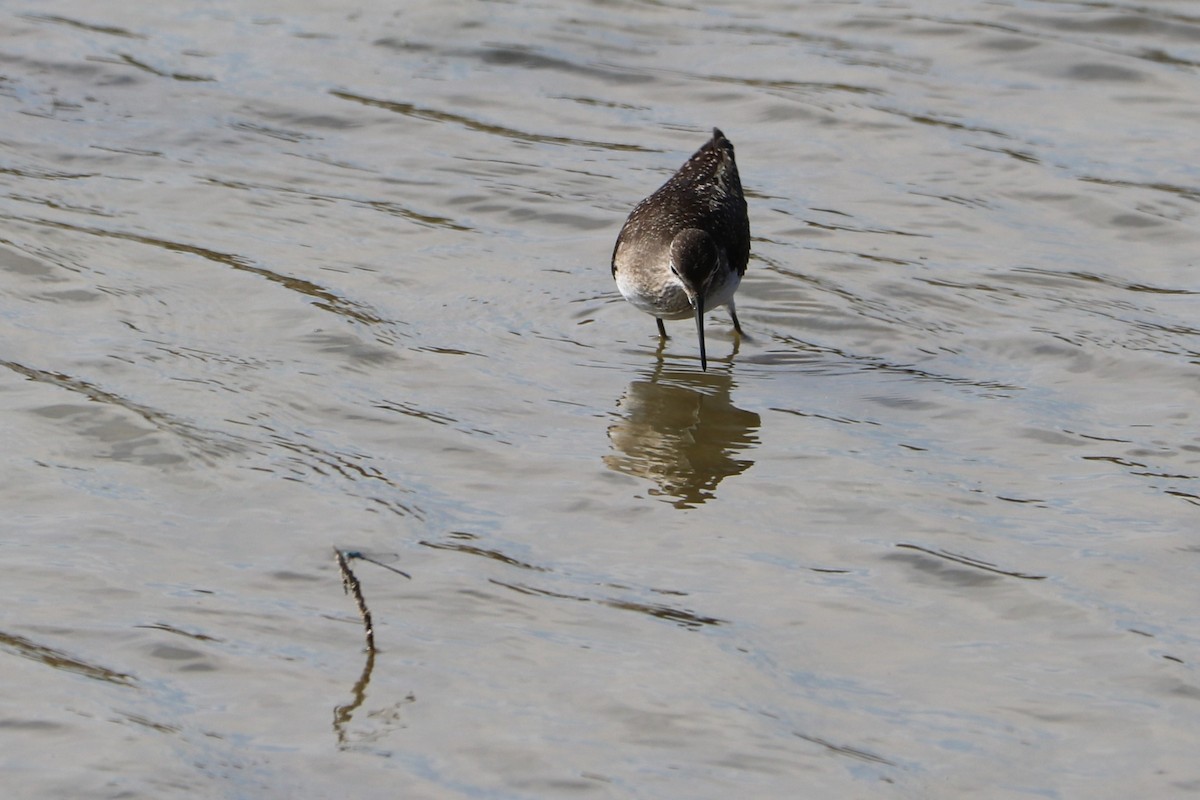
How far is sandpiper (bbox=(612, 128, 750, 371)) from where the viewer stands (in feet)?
26.8

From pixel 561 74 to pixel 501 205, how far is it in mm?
2617

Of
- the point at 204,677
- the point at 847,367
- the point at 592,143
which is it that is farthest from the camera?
the point at 592,143

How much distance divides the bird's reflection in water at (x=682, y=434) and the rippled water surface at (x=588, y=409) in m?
0.03

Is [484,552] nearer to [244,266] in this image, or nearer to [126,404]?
[126,404]

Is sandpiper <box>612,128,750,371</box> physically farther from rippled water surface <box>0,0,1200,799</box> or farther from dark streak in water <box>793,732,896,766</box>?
dark streak in water <box>793,732,896,766</box>

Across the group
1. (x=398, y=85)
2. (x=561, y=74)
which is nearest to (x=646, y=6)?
(x=561, y=74)

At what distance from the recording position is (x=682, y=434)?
7.75 m

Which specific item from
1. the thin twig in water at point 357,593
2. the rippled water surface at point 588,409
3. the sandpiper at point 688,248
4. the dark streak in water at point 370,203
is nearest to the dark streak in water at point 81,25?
the rippled water surface at point 588,409

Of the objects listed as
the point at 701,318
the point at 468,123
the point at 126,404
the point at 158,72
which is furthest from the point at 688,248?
the point at 158,72

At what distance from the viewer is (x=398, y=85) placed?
40.2 feet

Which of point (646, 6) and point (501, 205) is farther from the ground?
point (646, 6)

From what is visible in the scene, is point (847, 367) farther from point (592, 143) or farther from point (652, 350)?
point (592, 143)

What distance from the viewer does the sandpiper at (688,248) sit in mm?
8164

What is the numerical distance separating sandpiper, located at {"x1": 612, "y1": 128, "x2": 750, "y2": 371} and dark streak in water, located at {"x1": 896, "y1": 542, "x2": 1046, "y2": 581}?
208 cm
